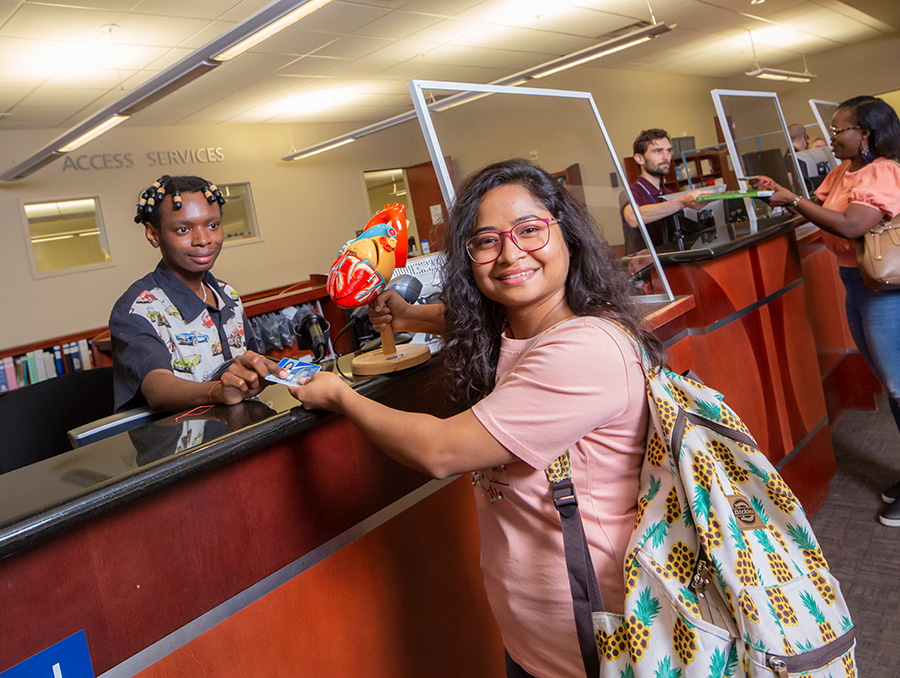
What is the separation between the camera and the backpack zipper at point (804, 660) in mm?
883

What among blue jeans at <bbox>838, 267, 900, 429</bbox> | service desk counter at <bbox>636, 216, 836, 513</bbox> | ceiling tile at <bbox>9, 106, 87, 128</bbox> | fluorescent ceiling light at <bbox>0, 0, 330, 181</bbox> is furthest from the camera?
ceiling tile at <bbox>9, 106, 87, 128</bbox>

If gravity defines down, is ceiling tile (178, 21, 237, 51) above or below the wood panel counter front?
above

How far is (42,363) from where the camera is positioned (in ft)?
23.4

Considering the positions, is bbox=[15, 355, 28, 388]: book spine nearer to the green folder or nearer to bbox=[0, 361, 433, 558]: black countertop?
bbox=[0, 361, 433, 558]: black countertop

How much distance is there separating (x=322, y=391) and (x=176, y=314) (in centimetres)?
82

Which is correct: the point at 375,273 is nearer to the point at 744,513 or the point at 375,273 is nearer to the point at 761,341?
the point at 744,513

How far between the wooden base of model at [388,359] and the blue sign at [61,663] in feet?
2.45

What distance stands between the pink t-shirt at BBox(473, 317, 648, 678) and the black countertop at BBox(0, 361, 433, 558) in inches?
16.6

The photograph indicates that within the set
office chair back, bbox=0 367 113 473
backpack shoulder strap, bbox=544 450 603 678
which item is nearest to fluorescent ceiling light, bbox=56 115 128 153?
office chair back, bbox=0 367 113 473

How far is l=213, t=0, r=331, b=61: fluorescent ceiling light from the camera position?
4.35 meters

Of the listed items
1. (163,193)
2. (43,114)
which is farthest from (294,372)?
(43,114)

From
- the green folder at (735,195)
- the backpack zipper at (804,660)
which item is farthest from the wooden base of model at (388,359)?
the green folder at (735,195)

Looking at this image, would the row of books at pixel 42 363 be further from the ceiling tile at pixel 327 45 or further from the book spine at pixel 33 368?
the ceiling tile at pixel 327 45

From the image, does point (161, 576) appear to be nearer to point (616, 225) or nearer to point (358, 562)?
point (358, 562)
